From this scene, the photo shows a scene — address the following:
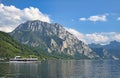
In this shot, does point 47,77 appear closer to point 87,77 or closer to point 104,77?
point 87,77

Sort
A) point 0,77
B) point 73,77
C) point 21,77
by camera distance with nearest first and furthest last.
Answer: point 0,77, point 21,77, point 73,77

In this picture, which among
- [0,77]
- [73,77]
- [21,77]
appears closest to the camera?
[0,77]

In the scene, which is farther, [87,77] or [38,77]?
[87,77]

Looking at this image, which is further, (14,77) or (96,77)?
(96,77)

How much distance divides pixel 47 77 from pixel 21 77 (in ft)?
45.2

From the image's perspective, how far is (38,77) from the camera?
507ft

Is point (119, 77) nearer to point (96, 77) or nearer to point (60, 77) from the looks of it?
point (96, 77)

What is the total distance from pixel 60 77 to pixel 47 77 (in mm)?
7814

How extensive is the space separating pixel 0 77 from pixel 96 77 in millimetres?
55216

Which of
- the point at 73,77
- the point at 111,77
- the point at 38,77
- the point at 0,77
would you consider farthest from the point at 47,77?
the point at 111,77

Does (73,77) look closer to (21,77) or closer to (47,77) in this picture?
(47,77)

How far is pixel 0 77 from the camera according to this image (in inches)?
5635

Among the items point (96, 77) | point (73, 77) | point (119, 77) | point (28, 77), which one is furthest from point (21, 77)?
point (119, 77)

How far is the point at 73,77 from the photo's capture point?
164m
